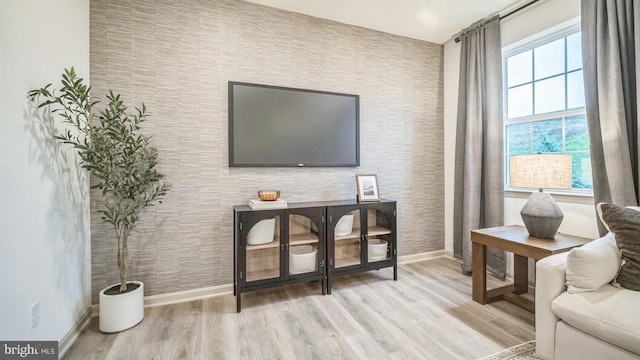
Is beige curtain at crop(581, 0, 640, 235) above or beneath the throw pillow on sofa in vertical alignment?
above

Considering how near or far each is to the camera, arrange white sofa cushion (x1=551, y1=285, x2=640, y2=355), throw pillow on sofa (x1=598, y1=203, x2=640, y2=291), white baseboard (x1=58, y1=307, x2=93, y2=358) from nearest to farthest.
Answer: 1. white sofa cushion (x1=551, y1=285, x2=640, y2=355)
2. throw pillow on sofa (x1=598, y1=203, x2=640, y2=291)
3. white baseboard (x1=58, y1=307, x2=93, y2=358)

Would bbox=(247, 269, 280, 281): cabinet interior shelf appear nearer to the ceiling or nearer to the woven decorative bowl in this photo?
the woven decorative bowl

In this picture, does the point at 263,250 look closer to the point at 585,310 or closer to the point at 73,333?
the point at 73,333

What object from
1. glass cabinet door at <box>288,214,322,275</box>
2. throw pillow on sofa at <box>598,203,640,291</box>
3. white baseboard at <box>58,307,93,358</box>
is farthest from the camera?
glass cabinet door at <box>288,214,322,275</box>

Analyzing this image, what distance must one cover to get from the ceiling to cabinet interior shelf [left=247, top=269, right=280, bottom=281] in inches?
96.4

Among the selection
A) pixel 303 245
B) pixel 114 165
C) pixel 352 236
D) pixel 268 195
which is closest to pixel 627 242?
pixel 352 236

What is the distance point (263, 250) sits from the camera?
250 cm

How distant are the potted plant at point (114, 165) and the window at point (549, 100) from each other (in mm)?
3317

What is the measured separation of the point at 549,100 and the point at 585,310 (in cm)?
196

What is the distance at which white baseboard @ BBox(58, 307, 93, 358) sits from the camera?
1.69 meters

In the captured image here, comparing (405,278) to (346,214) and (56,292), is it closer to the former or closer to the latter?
(346,214)

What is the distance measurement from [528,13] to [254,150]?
2.84m

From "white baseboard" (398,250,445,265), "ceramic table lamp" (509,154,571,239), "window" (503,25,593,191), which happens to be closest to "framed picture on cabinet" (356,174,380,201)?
"white baseboard" (398,250,445,265)

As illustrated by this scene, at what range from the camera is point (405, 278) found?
2.85 metres
